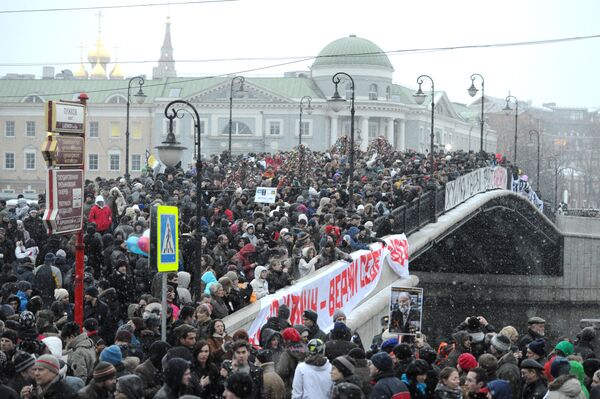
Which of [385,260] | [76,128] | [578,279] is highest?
[76,128]

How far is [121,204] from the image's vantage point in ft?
79.3

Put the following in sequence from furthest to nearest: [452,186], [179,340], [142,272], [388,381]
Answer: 1. [452,186]
2. [142,272]
3. [179,340]
4. [388,381]

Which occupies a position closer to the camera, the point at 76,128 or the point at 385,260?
the point at 76,128

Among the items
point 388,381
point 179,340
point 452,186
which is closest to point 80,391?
point 179,340

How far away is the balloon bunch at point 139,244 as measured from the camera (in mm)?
17266

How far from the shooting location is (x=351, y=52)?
340 feet

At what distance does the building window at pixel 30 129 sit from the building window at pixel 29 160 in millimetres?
1462

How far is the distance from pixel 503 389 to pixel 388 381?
1.15 metres

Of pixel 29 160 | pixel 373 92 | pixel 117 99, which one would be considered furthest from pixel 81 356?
pixel 373 92

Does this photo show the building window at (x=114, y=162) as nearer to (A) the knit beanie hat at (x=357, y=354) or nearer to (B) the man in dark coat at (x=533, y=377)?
(A) the knit beanie hat at (x=357, y=354)

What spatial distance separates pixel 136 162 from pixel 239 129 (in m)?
9.33

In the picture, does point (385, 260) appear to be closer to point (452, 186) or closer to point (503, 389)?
point (452, 186)

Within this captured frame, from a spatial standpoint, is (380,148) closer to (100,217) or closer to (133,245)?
(100,217)

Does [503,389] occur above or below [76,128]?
below
